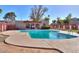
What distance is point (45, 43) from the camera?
437 centimetres

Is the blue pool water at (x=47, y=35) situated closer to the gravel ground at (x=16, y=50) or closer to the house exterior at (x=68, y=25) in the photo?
the house exterior at (x=68, y=25)

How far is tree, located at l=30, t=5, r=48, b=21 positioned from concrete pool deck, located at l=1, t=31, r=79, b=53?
436 millimetres

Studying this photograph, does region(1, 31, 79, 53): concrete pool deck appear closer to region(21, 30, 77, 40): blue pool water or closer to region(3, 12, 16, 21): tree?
region(21, 30, 77, 40): blue pool water

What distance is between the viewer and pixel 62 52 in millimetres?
4289

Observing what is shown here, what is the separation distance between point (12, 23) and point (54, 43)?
98 cm

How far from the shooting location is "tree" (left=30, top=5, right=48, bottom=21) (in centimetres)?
439

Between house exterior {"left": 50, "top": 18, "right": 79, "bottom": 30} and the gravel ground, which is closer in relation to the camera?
the gravel ground

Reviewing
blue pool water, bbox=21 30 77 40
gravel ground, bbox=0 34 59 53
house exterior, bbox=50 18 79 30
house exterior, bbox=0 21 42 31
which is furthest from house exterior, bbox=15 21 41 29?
gravel ground, bbox=0 34 59 53

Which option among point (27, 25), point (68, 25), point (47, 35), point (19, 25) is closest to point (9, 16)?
point (19, 25)

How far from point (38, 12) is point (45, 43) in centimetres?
67

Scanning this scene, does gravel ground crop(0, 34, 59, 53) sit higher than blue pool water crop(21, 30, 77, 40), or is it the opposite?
blue pool water crop(21, 30, 77, 40)

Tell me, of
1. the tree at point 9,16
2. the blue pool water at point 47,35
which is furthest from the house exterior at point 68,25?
the tree at point 9,16
